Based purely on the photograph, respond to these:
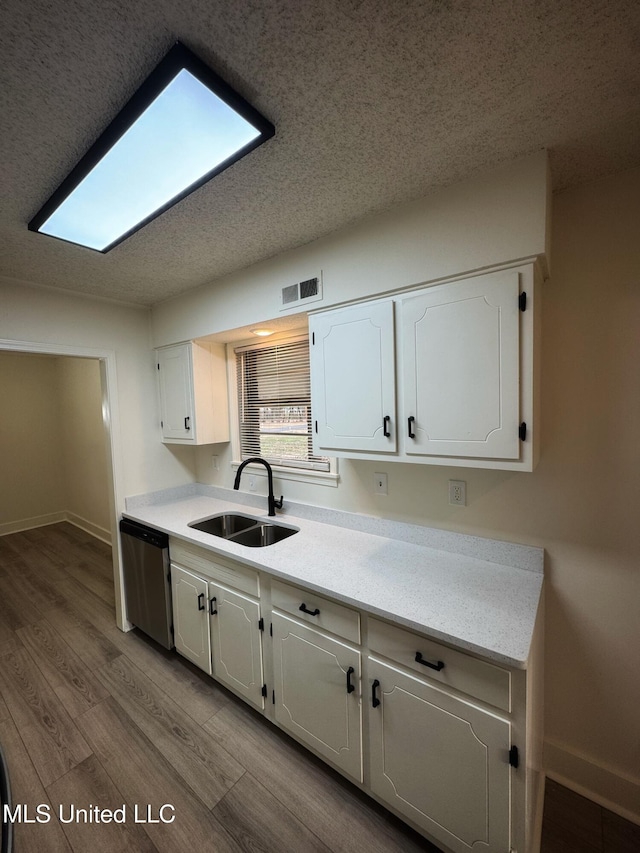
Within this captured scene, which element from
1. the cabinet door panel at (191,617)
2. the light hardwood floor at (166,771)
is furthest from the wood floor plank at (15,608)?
the cabinet door panel at (191,617)

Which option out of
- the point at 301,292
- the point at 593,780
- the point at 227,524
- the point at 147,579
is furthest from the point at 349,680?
the point at 301,292

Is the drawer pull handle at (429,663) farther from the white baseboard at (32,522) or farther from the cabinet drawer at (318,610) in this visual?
the white baseboard at (32,522)

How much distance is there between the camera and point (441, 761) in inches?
45.5

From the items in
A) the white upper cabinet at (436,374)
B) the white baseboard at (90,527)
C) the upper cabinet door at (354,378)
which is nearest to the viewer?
the white upper cabinet at (436,374)

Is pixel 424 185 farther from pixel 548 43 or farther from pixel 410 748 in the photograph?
pixel 410 748

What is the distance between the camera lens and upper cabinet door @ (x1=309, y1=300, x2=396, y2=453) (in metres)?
1.53

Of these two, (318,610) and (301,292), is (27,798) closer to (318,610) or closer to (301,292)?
(318,610)

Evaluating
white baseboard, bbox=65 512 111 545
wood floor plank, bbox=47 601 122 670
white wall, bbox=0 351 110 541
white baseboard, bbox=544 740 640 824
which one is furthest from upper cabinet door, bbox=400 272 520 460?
white baseboard, bbox=65 512 111 545

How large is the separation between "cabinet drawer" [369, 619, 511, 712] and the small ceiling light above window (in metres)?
1.72

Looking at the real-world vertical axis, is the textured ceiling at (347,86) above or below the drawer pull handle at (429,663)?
above

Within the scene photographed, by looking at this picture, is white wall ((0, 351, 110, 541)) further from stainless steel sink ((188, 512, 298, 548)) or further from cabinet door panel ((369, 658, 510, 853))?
cabinet door panel ((369, 658, 510, 853))

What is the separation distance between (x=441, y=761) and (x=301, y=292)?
2034mm

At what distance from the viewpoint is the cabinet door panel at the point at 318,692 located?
1374mm

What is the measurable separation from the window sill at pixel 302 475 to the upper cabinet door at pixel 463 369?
2.35ft
